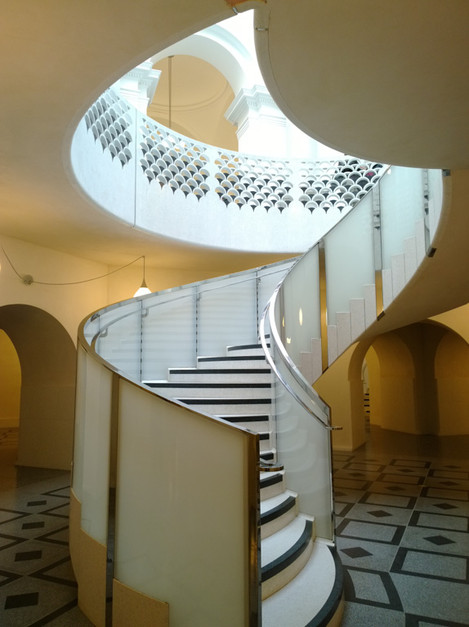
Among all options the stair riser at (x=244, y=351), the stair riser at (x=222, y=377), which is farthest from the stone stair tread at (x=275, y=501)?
the stair riser at (x=244, y=351)

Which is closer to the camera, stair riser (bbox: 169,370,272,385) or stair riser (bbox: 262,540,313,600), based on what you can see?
stair riser (bbox: 262,540,313,600)

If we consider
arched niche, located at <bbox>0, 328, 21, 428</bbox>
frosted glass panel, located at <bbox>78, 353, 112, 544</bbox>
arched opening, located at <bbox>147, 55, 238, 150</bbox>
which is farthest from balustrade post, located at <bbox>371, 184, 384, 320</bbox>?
arched niche, located at <bbox>0, 328, 21, 428</bbox>

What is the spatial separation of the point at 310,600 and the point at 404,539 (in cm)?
195

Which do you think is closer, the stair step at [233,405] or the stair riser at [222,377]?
the stair step at [233,405]

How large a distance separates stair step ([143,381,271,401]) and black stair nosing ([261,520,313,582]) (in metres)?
2.20

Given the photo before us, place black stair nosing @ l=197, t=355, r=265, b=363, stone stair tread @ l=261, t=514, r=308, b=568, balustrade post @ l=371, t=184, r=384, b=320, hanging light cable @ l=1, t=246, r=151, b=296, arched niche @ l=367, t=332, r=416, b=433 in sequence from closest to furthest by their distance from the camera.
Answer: stone stair tread @ l=261, t=514, r=308, b=568 → balustrade post @ l=371, t=184, r=384, b=320 → black stair nosing @ l=197, t=355, r=265, b=363 → hanging light cable @ l=1, t=246, r=151, b=296 → arched niche @ l=367, t=332, r=416, b=433

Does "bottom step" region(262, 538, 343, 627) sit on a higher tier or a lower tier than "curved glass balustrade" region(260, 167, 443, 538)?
lower

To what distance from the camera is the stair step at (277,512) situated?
3.64 m

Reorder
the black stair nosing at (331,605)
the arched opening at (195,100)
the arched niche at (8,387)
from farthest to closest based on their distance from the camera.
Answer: the arched niche at (8,387) → the arched opening at (195,100) → the black stair nosing at (331,605)

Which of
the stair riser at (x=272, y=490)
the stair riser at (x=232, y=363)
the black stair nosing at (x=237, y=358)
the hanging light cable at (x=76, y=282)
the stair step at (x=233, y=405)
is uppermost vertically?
the hanging light cable at (x=76, y=282)

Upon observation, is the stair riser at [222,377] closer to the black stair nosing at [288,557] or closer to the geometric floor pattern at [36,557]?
the geometric floor pattern at [36,557]

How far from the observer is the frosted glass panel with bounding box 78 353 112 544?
3.04 metres

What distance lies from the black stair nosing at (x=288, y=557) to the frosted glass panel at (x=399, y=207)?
120 inches

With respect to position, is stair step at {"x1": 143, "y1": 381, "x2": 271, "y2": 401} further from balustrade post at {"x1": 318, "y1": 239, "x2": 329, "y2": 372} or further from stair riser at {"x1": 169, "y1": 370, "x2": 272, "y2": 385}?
balustrade post at {"x1": 318, "y1": 239, "x2": 329, "y2": 372}
